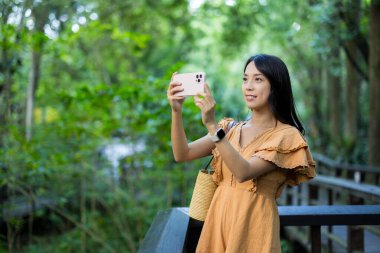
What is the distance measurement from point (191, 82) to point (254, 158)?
0.43 metres

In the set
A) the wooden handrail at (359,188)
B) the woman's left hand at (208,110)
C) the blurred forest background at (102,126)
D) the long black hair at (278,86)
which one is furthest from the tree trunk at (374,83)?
the woman's left hand at (208,110)

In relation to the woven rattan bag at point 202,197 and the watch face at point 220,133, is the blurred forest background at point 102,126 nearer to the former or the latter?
the woven rattan bag at point 202,197

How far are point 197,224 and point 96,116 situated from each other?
5120mm

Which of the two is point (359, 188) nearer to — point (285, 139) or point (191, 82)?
point (285, 139)

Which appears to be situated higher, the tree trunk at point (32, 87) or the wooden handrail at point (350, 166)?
the tree trunk at point (32, 87)

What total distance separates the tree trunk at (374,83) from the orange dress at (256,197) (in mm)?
6412

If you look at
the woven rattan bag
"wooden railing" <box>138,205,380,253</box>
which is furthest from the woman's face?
"wooden railing" <box>138,205,380,253</box>

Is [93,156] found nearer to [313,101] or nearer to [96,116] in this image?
[96,116]

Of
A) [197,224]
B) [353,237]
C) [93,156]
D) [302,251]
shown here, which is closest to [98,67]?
[93,156]

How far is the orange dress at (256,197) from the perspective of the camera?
6.63 ft

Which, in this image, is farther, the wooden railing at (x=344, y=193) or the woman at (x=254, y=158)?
the wooden railing at (x=344, y=193)

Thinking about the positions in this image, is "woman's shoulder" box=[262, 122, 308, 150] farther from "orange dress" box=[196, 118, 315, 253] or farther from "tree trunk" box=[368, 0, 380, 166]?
"tree trunk" box=[368, 0, 380, 166]

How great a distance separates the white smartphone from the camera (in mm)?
2031

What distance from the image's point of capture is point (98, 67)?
14891mm
